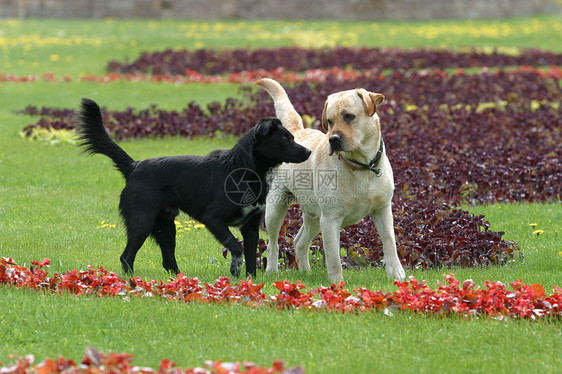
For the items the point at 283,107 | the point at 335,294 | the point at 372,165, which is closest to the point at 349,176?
the point at 372,165

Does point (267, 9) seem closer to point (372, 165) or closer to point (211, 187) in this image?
point (211, 187)

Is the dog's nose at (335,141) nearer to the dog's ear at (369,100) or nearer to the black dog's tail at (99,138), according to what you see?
the dog's ear at (369,100)

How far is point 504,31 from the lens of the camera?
108 feet

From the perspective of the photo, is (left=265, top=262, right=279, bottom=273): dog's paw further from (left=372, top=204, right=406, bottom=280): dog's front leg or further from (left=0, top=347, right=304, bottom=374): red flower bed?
(left=0, top=347, right=304, bottom=374): red flower bed

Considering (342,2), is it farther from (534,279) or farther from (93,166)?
(534,279)

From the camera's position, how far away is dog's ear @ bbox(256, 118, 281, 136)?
22.4ft

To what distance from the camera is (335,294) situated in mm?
5848

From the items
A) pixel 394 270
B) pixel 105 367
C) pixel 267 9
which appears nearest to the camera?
pixel 105 367

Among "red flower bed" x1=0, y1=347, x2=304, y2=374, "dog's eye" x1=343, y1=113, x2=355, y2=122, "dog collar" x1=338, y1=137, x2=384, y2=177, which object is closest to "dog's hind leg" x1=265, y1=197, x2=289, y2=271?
"dog collar" x1=338, y1=137, x2=384, y2=177

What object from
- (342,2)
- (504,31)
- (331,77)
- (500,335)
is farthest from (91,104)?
(342,2)

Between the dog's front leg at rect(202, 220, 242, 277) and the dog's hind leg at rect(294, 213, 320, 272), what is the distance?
80 cm

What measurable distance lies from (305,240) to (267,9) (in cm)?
3298

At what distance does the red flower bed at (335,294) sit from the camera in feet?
18.1

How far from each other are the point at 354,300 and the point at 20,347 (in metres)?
2.28
